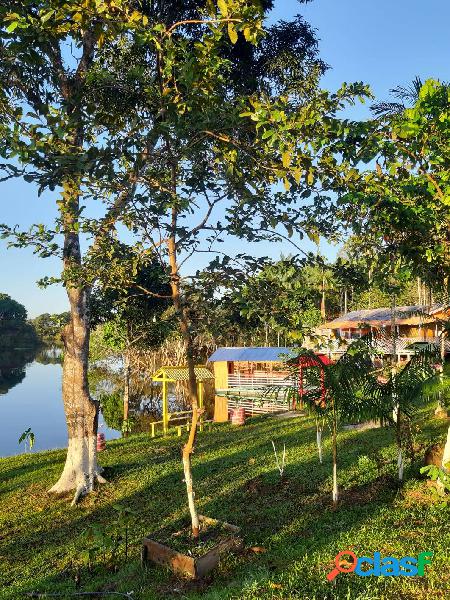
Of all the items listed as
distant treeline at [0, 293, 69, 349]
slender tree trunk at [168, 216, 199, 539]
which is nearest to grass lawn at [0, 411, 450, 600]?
slender tree trunk at [168, 216, 199, 539]

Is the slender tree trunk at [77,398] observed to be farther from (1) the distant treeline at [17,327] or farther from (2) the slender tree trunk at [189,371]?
(1) the distant treeline at [17,327]

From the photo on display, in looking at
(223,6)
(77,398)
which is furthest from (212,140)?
(77,398)

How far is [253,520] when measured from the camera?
22.2 feet

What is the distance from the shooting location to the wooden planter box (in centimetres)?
500

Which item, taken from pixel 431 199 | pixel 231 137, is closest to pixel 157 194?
pixel 231 137

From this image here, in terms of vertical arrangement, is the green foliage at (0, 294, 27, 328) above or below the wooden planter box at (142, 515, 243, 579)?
above

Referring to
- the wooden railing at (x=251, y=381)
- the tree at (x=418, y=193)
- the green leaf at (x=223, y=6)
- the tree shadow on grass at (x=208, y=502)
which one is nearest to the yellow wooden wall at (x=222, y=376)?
the wooden railing at (x=251, y=381)

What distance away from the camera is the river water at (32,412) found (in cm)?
2345

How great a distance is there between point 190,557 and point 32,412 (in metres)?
30.8

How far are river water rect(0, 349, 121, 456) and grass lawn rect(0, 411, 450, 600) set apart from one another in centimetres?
1102

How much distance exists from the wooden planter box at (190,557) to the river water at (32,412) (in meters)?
17.0

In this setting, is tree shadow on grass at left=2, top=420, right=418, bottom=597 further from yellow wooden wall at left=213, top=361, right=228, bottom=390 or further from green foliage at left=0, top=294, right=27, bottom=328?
green foliage at left=0, top=294, right=27, bottom=328

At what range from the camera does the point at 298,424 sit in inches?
630

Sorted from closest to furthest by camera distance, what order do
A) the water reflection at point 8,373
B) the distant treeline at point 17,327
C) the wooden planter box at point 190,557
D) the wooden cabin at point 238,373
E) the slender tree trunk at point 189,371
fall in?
the wooden planter box at point 190,557
the slender tree trunk at point 189,371
the wooden cabin at point 238,373
the water reflection at point 8,373
the distant treeline at point 17,327
